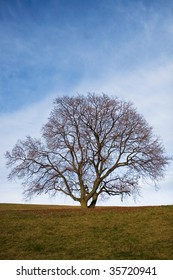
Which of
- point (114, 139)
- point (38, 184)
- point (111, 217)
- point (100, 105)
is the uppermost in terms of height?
point (100, 105)

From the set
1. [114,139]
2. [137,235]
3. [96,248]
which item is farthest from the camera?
[114,139]

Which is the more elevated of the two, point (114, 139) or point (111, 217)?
point (114, 139)

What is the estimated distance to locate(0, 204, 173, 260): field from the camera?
14309mm

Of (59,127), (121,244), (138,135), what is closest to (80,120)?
(59,127)

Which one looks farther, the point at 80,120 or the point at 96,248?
the point at 80,120

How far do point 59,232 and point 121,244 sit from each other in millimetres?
3612

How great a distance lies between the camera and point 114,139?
2959cm

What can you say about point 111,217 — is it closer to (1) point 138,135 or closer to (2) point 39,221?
(2) point 39,221

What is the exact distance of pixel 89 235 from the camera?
1712cm

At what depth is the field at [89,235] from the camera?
563 inches

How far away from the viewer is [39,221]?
20.4m
